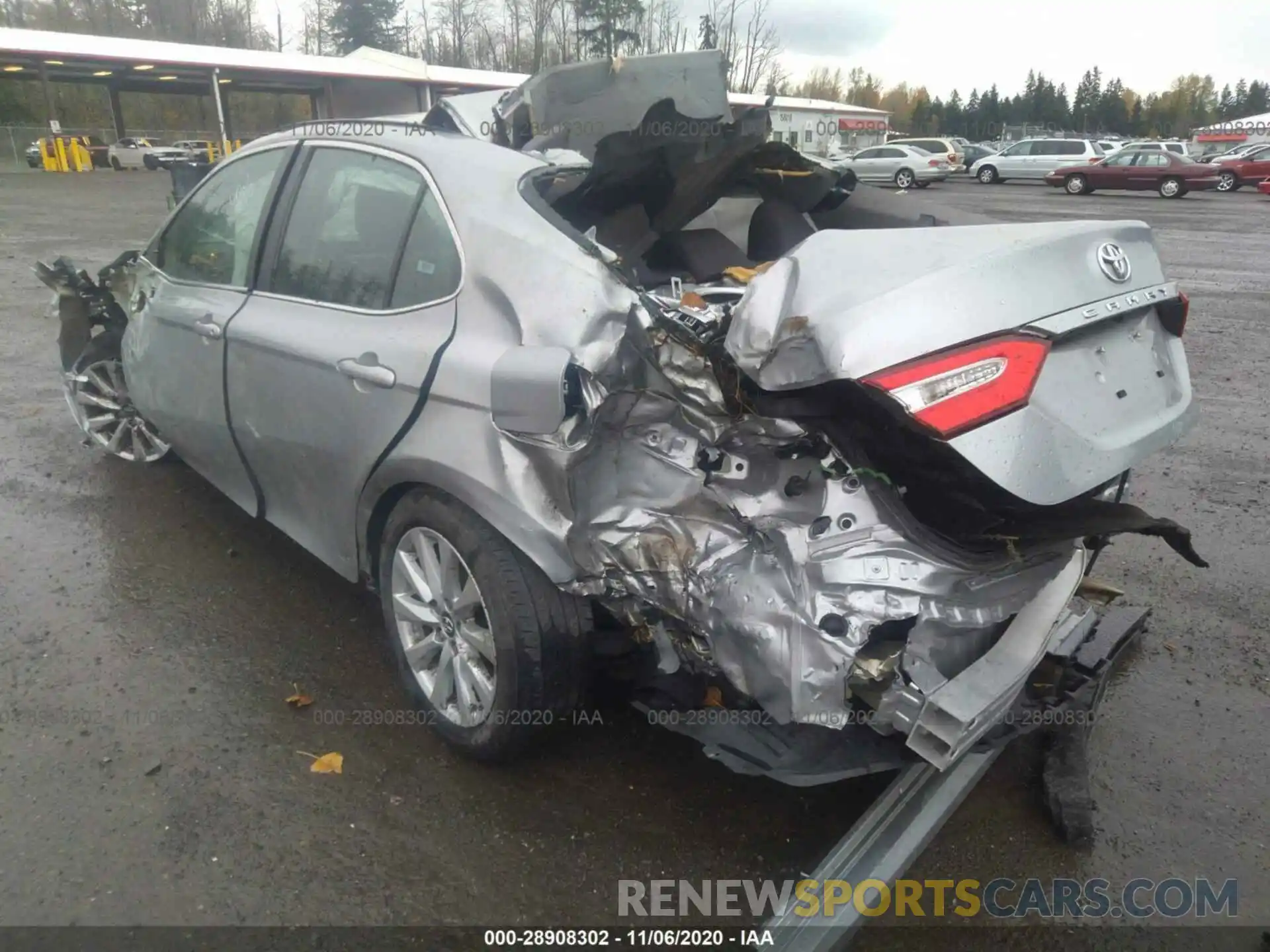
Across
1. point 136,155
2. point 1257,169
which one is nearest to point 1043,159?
point 1257,169

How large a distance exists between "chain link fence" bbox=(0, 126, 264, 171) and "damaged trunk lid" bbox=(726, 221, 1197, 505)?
129 ft

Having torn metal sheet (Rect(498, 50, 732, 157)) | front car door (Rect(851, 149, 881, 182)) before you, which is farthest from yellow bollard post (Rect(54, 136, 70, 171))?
torn metal sheet (Rect(498, 50, 732, 157))

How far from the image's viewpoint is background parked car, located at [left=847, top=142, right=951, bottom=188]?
98.7 ft

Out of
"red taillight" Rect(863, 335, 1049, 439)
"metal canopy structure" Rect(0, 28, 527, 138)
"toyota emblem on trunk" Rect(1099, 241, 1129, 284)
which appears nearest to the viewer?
"red taillight" Rect(863, 335, 1049, 439)

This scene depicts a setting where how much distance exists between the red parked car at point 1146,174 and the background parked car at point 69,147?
3601cm

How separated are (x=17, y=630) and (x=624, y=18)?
5810 cm

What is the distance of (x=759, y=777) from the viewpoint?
279 centimetres

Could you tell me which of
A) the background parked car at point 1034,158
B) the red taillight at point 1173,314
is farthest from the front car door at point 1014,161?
the red taillight at point 1173,314

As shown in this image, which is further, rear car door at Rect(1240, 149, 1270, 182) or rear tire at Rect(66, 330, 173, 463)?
rear car door at Rect(1240, 149, 1270, 182)

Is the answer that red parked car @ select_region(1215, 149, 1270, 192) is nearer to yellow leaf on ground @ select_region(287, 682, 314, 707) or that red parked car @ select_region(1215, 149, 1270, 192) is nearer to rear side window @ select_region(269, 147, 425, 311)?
rear side window @ select_region(269, 147, 425, 311)

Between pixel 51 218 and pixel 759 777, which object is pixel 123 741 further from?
pixel 51 218

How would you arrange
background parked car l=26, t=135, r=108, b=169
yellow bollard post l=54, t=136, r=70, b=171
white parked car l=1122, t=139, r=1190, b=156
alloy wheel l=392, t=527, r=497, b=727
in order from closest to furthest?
alloy wheel l=392, t=527, r=497, b=727 → white parked car l=1122, t=139, r=1190, b=156 → yellow bollard post l=54, t=136, r=70, b=171 → background parked car l=26, t=135, r=108, b=169

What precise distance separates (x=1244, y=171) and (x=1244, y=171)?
0.08 feet

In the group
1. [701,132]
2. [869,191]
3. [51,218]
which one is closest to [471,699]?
[701,132]
